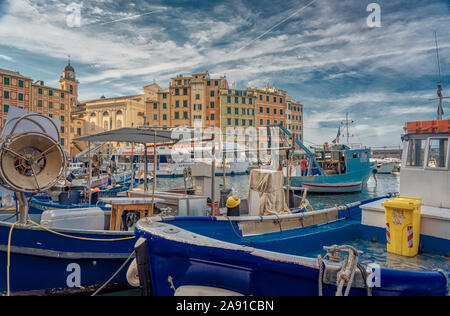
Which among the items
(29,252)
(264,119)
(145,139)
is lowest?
(29,252)

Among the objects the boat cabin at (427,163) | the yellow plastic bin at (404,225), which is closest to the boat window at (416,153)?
the boat cabin at (427,163)

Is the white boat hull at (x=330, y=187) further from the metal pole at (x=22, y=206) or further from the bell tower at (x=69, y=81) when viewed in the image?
the bell tower at (x=69, y=81)

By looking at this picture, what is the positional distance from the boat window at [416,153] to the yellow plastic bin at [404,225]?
4.67 feet

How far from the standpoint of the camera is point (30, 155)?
14.9ft

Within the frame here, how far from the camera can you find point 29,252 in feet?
16.3

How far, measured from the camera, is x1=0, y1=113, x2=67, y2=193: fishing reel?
14.0 feet

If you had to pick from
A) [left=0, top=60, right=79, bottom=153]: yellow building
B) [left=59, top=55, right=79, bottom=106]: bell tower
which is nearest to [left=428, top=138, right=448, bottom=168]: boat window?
[left=0, top=60, right=79, bottom=153]: yellow building

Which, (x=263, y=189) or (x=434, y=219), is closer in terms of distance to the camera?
(x=434, y=219)

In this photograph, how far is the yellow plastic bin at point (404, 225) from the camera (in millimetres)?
4734

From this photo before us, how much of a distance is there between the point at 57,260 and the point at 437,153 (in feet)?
26.5

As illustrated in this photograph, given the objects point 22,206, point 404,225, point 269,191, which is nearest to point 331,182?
point 269,191
